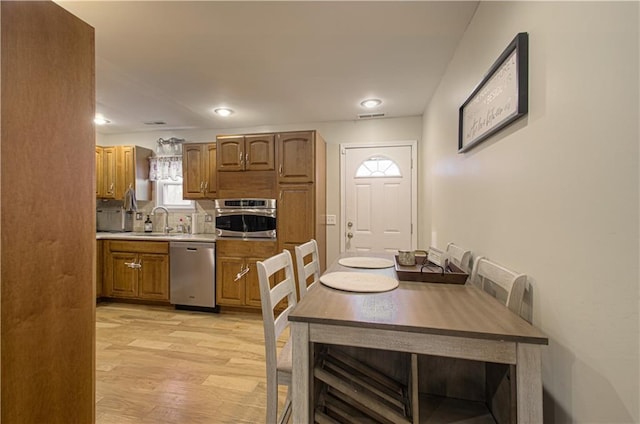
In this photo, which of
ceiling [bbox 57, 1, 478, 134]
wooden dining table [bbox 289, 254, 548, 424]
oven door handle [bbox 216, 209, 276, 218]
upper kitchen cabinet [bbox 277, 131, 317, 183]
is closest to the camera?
wooden dining table [bbox 289, 254, 548, 424]

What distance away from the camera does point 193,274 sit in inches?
135

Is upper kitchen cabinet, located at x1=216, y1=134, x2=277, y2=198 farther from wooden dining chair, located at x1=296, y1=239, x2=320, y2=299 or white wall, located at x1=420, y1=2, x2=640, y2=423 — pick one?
white wall, located at x1=420, y1=2, x2=640, y2=423

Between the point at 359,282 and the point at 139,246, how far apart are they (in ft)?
10.7

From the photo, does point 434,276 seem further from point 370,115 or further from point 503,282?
point 370,115

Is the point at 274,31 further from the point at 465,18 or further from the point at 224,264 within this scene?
the point at 224,264

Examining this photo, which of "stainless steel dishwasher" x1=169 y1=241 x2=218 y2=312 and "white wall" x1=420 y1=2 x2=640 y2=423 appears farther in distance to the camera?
"stainless steel dishwasher" x1=169 y1=241 x2=218 y2=312

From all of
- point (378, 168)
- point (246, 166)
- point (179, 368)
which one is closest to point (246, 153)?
point (246, 166)

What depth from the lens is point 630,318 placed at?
66cm

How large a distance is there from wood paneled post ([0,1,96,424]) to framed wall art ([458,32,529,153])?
1.80m

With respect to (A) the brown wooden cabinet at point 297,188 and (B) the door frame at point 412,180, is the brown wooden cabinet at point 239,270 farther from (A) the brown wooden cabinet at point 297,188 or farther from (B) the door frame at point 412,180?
(B) the door frame at point 412,180

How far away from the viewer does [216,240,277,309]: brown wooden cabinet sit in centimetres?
329

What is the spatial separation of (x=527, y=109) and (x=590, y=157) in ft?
1.28

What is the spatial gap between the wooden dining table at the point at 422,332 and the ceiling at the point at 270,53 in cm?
160

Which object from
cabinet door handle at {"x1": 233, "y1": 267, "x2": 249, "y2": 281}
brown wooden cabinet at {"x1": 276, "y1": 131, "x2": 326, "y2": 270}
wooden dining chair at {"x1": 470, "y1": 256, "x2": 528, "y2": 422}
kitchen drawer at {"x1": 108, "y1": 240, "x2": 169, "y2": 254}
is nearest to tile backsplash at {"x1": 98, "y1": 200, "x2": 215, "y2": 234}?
kitchen drawer at {"x1": 108, "y1": 240, "x2": 169, "y2": 254}
